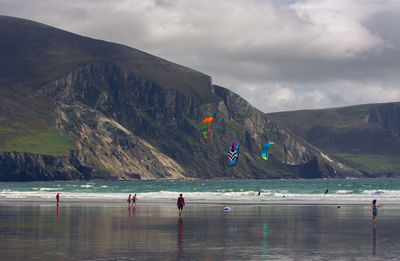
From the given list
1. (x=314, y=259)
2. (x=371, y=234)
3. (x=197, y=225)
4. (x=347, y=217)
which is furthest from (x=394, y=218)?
(x=314, y=259)

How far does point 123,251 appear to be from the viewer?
29.6m

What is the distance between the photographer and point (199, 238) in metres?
35.4

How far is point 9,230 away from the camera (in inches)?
1553

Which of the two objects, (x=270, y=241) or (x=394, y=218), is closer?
(x=270, y=241)

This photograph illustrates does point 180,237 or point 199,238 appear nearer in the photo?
point 199,238

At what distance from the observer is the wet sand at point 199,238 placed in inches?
1121

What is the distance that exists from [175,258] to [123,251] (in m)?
3.35

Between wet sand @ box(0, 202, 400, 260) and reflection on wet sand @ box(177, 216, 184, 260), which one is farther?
reflection on wet sand @ box(177, 216, 184, 260)

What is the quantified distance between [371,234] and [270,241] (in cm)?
775

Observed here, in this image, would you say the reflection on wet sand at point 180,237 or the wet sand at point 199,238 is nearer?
the wet sand at point 199,238

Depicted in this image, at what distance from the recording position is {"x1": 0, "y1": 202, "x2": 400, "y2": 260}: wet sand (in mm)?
28469

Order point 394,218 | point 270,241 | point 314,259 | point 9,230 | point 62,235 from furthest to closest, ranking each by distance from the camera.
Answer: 1. point 394,218
2. point 9,230
3. point 62,235
4. point 270,241
5. point 314,259

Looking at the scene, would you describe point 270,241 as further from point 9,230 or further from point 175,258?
point 9,230

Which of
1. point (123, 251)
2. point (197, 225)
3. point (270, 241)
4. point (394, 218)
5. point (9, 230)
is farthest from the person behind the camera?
point (394, 218)
